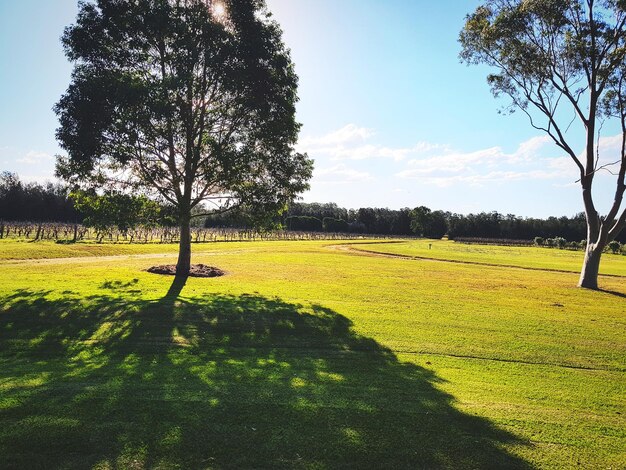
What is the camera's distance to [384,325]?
14.6m

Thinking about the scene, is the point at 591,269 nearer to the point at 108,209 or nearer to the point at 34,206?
the point at 108,209

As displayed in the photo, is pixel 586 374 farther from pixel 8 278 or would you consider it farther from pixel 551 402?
pixel 8 278

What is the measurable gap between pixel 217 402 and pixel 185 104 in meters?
18.7

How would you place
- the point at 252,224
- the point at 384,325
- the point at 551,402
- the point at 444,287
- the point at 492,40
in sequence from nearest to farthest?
the point at 551,402, the point at 384,325, the point at 444,287, the point at 252,224, the point at 492,40

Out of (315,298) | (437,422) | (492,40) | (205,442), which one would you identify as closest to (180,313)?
(315,298)

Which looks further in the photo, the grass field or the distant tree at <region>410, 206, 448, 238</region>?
the distant tree at <region>410, 206, 448, 238</region>

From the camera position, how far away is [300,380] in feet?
29.6

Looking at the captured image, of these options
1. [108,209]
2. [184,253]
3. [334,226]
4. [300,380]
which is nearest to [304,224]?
[334,226]

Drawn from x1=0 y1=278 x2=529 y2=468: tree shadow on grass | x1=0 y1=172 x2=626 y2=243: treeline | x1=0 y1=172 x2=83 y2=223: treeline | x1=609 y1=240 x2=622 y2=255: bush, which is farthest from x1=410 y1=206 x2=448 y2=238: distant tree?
x1=0 y1=278 x2=529 y2=468: tree shadow on grass

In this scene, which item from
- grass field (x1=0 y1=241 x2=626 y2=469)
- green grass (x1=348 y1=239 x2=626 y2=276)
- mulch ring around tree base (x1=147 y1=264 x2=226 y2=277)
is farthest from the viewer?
green grass (x1=348 y1=239 x2=626 y2=276)

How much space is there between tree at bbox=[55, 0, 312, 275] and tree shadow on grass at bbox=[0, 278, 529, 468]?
36.3 ft

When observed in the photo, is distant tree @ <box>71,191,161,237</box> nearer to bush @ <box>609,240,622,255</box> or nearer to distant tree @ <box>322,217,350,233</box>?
bush @ <box>609,240,622,255</box>

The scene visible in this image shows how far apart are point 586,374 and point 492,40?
25618mm

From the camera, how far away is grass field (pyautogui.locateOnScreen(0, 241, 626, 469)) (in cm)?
603
